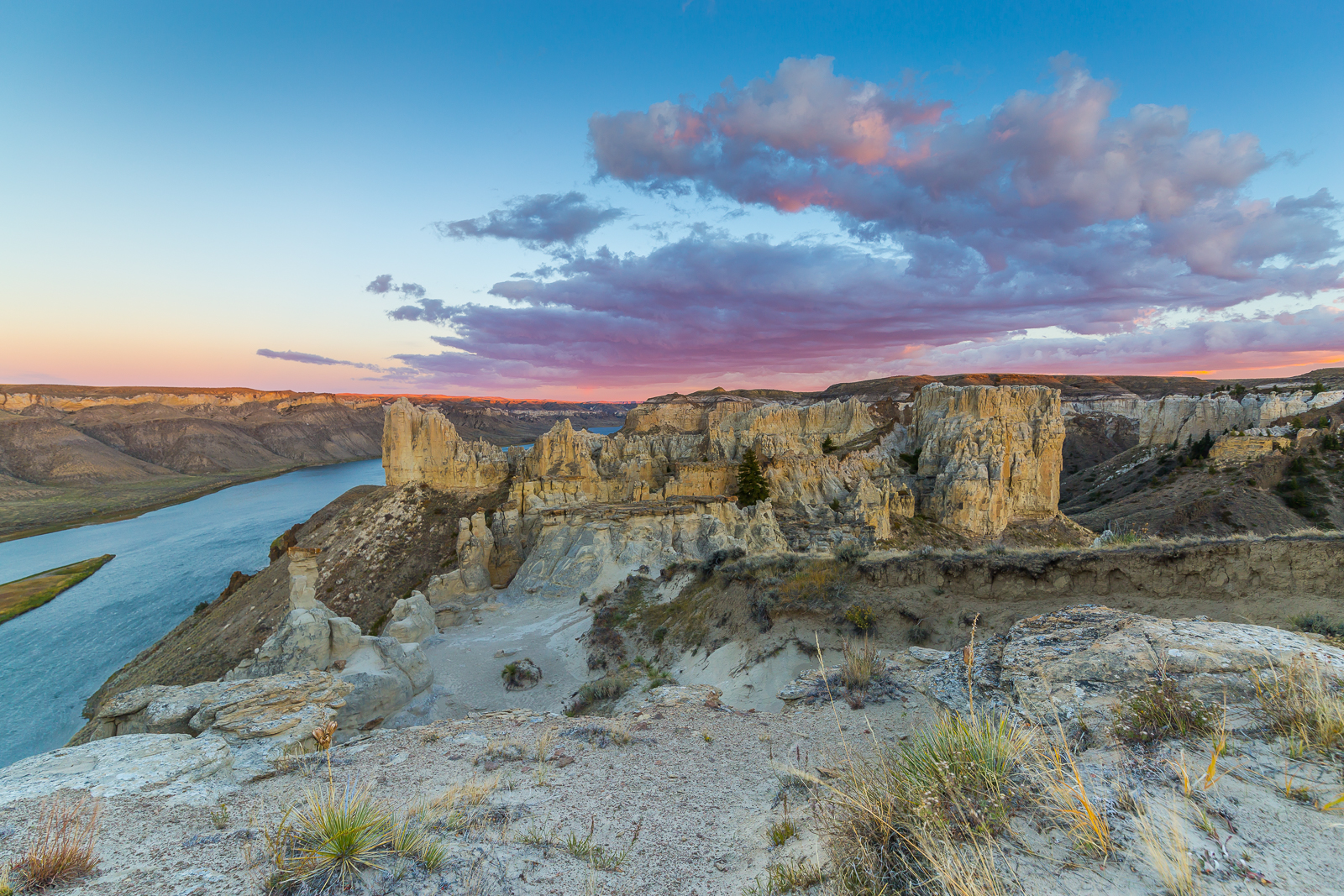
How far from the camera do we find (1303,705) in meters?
2.96

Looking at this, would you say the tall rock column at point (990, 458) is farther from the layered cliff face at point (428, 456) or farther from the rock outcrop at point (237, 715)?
the rock outcrop at point (237, 715)

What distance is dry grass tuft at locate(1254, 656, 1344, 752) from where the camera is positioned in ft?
8.87

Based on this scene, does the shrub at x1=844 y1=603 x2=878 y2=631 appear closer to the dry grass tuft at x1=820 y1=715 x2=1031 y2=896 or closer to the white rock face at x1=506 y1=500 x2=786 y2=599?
the dry grass tuft at x1=820 y1=715 x2=1031 y2=896

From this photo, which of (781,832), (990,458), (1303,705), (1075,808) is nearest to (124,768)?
(781,832)

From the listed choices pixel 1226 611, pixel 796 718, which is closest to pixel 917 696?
pixel 796 718

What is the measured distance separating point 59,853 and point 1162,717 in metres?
6.81

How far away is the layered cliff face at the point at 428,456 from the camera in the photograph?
120 feet

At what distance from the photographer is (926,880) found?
208 centimetres

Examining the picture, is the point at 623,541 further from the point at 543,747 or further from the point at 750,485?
the point at 543,747

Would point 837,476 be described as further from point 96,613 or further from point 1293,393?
point 1293,393

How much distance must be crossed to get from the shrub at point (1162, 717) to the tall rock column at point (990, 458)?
103ft

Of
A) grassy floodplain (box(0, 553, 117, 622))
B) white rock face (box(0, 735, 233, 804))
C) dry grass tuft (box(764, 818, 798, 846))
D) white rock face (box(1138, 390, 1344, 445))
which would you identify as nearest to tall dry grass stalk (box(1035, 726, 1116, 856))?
dry grass tuft (box(764, 818, 798, 846))

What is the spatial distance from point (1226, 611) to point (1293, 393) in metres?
70.6

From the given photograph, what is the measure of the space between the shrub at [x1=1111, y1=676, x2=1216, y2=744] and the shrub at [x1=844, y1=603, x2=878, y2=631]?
630cm
